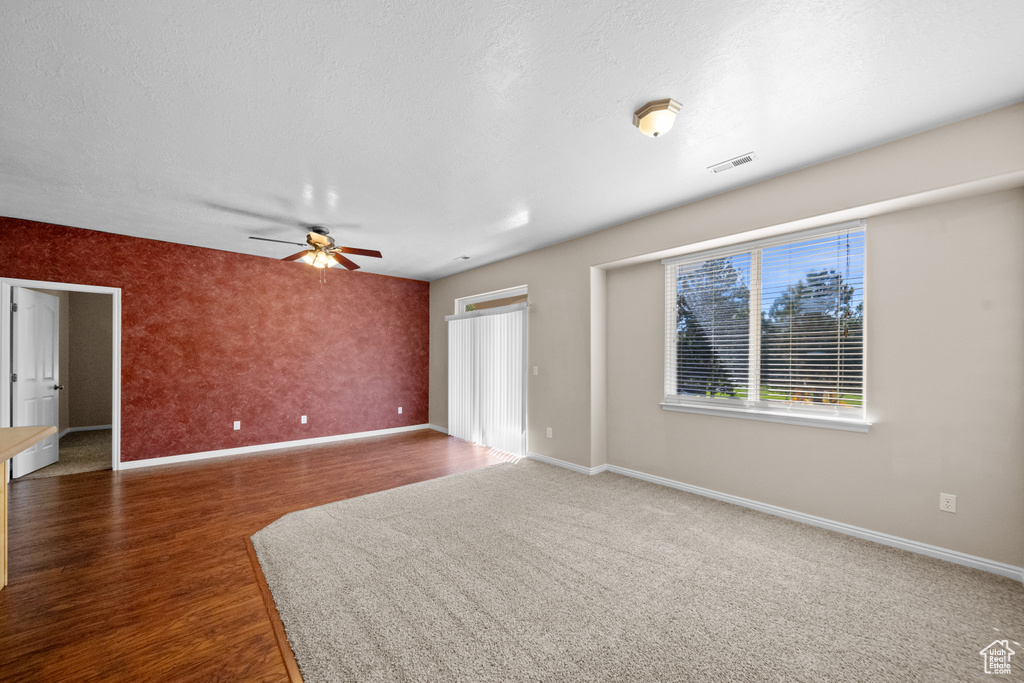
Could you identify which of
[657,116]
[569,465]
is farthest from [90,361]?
[657,116]

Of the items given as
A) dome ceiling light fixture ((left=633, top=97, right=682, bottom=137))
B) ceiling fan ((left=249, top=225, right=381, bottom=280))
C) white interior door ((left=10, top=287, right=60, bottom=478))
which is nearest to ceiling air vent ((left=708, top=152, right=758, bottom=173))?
dome ceiling light fixture ((left=633, top=97, right=682, bottom=137))

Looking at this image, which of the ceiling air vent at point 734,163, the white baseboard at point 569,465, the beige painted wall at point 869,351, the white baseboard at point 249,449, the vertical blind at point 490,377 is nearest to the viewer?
the beige painted wall at point 869,351

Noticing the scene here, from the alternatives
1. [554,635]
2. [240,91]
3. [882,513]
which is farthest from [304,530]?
[882,513]

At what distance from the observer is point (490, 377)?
5.74 meters

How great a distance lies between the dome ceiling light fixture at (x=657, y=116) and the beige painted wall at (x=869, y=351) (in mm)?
1432

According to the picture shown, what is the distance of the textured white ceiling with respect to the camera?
1.60m

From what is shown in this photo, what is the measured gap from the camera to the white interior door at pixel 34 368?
4.14 metres

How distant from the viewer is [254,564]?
2523 millimetres

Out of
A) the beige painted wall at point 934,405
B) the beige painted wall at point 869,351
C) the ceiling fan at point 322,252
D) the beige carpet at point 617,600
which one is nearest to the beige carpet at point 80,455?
the beige carpet at point 617,600

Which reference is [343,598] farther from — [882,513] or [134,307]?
[134,307]

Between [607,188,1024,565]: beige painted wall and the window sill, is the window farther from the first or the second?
[607,188,1024,565]: beige painted wall

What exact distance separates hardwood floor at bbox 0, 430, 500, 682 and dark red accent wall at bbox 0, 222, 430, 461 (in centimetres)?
81

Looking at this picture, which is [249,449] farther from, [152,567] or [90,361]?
[90,361]

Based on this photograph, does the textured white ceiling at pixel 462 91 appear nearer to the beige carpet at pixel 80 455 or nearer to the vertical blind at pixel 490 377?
the vertical blind at pixel 490 377
